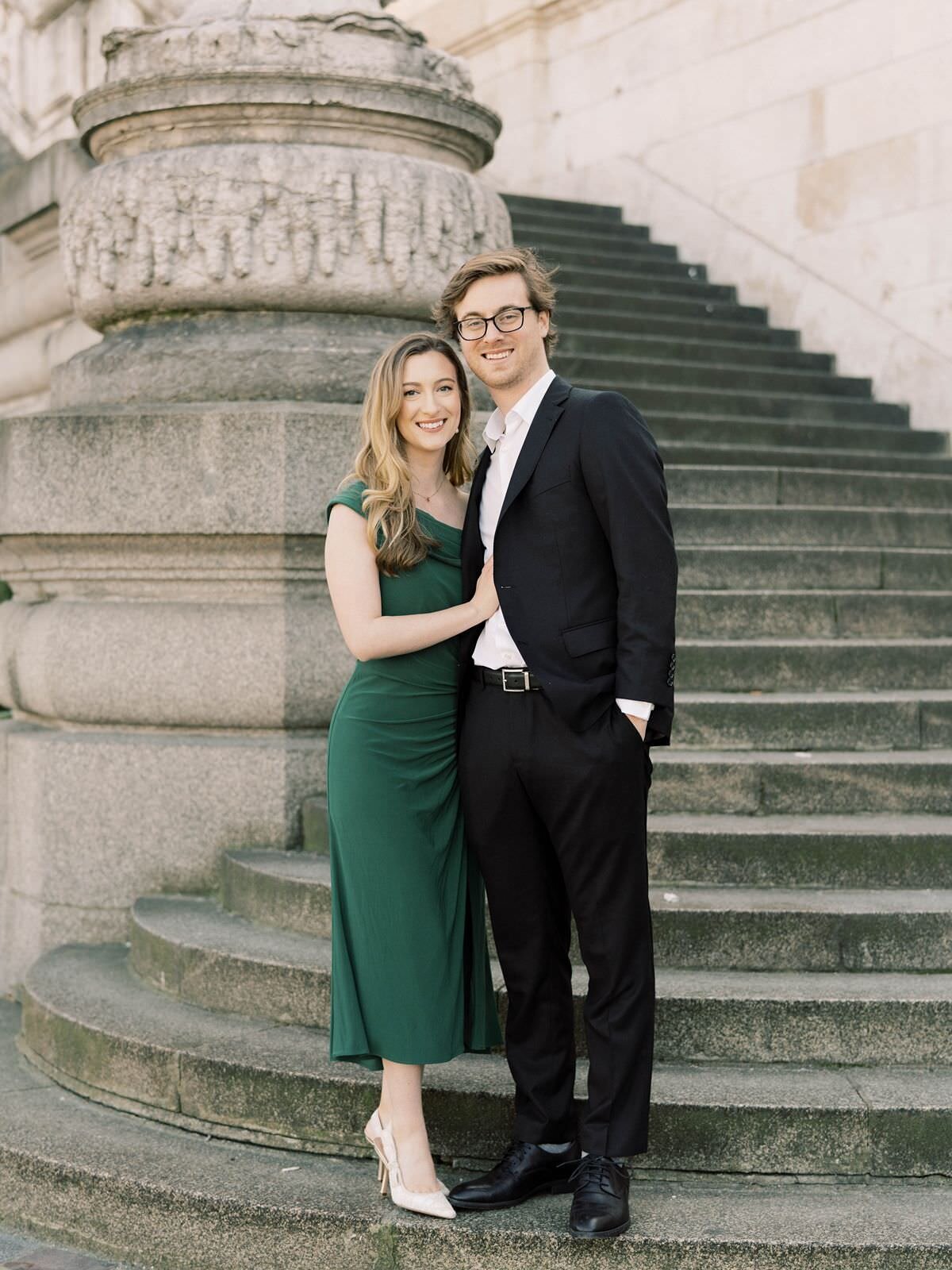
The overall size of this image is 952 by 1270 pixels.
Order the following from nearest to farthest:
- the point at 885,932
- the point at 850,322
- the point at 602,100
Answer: the point at 885,932 → the point at 850,322 → the point at 602,100

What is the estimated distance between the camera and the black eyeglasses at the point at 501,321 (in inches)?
126

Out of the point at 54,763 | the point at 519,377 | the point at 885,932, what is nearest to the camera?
the point at 519,377

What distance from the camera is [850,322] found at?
403 inches

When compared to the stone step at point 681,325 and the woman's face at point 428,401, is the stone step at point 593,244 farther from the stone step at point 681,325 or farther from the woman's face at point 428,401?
the woman's face at point 428,401

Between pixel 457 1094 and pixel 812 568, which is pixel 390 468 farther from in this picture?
pixel 812 568

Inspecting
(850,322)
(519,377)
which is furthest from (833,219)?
(519,377)

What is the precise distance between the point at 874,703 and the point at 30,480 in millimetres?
3064

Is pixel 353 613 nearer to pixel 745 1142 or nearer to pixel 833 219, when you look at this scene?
pixel 745 1142

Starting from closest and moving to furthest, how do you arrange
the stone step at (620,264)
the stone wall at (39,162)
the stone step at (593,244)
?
the stone wall at (39,162) → the stone step at (620,264) → the stone step at (593,244)

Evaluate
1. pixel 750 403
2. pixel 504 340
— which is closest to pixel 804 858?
pixel 504 340

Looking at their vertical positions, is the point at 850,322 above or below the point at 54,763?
above

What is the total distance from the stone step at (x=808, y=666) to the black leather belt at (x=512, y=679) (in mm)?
2484

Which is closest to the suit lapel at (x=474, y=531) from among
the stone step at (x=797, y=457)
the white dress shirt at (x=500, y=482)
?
the white dress shirt at (x=500, y=482)

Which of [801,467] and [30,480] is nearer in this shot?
[30,480]
